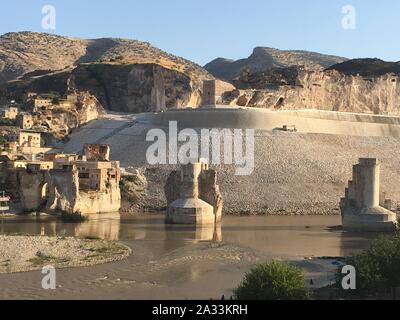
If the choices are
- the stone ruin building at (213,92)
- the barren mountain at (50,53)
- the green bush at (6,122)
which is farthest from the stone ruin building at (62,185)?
the barren mountain at (50,53)

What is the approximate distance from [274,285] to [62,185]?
1332 inches

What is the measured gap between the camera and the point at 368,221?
47375 mm

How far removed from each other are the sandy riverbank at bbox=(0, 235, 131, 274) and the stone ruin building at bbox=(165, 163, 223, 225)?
10.7 meters

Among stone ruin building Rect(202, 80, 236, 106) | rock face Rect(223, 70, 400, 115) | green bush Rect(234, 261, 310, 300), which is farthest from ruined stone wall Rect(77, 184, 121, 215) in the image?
rock face Rect(223, 70, 400, 115)

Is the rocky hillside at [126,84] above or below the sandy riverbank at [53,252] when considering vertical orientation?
above

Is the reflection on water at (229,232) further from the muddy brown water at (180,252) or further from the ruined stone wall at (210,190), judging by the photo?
the ruined stone wall at (210,190)

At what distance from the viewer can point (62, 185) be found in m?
53.1

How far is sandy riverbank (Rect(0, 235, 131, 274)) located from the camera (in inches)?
1228

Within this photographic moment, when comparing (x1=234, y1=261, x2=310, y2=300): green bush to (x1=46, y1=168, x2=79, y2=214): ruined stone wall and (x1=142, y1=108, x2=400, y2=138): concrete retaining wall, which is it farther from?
(x1=142, y1=108, x2=400, y2=138): concrete retaining wall

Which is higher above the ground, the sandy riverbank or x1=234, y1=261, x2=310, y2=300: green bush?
x1=234, y1=261, x2=310, y2=300: green bush

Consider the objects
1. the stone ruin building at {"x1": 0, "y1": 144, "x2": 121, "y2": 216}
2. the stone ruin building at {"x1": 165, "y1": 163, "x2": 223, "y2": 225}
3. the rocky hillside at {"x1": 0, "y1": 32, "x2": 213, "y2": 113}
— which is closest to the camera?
the stone ruin building at {"x1": 165, "y1": 163, "x2": 223, "y2": 225}

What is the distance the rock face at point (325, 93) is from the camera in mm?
97438

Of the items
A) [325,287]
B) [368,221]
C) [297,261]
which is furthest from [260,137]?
[325,287]

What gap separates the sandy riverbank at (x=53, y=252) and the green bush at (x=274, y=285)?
37.7 ft
